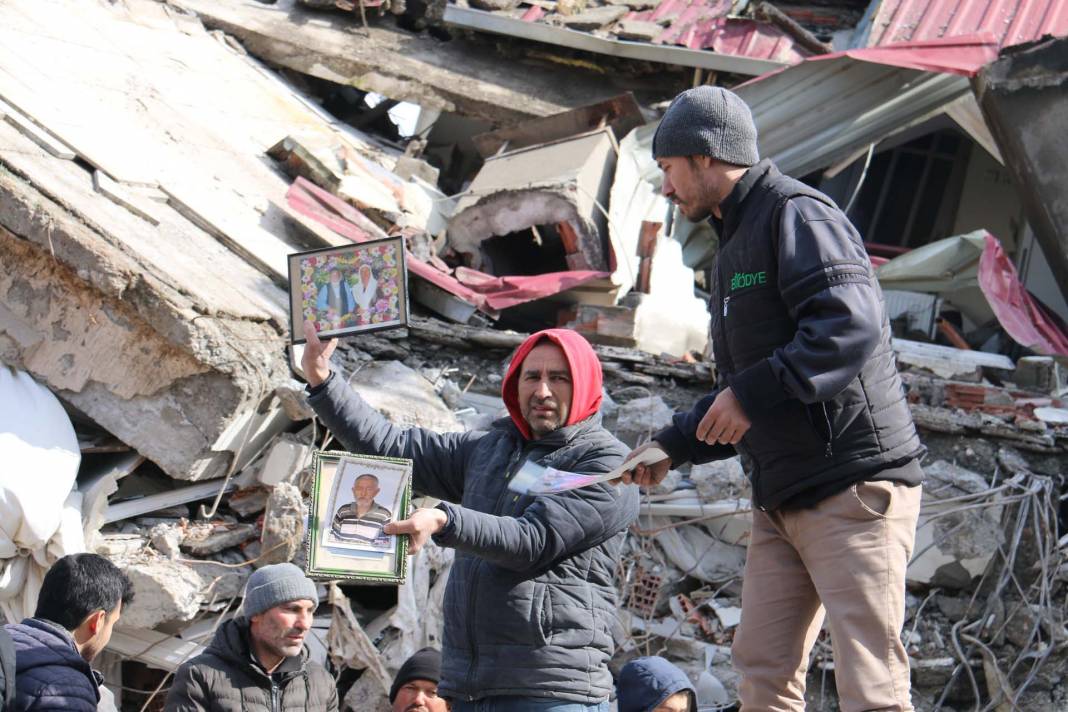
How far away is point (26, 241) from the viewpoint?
5633 millimetres

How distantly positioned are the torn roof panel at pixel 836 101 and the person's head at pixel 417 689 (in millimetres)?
5410

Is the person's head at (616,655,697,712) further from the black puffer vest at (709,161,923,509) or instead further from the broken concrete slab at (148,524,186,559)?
the broken concrete slab at (148,524,186,559)

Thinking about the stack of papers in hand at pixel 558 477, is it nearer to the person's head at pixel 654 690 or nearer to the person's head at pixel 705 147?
the person's head at pixel 705 147

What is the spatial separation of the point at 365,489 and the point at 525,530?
17.1 inches

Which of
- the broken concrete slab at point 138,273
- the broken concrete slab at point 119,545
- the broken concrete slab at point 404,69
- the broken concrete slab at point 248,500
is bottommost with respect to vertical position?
the broken concrete slab at point 119,545

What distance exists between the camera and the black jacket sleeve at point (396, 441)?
3883mm

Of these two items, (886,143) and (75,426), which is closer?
(75,426)

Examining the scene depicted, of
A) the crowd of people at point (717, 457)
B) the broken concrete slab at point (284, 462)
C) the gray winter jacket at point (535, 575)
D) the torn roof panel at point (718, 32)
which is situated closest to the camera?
the crowd of people at point (717, 457)

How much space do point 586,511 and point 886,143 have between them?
807 centimetres

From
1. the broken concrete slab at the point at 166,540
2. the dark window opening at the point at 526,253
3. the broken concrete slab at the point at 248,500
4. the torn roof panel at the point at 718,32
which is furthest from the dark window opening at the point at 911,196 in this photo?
the broken concrete slab at the point at 166,540

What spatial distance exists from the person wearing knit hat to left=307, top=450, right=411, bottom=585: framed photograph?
4.30ft

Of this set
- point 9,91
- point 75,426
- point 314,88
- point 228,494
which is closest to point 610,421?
point 228,494

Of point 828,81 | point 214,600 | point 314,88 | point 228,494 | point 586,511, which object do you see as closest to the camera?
point 586,511

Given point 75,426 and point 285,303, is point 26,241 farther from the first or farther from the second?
point 285,303
